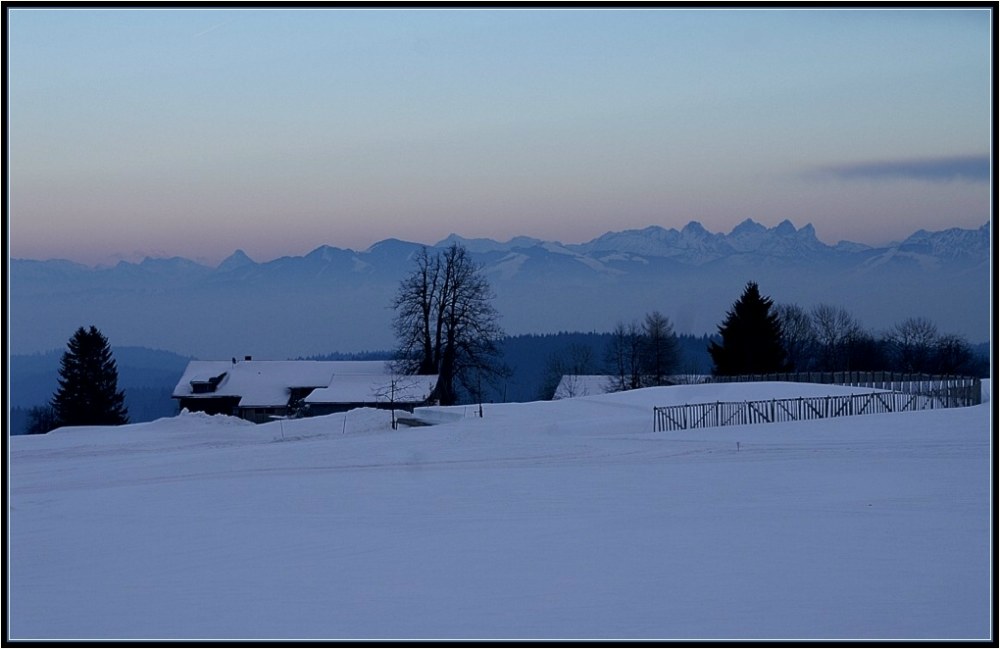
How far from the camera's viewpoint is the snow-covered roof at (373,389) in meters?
52.7

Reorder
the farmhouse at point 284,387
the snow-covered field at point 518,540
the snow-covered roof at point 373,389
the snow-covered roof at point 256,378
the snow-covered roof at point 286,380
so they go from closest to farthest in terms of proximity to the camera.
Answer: the snow-covered field at point 518,540 < the snow-covered roof at point 373,389 < the farmhouse at point 284,387 < the snow-covered roof at point 286,380 < the snow-covered roof at point 256,378

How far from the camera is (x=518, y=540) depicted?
1427cm

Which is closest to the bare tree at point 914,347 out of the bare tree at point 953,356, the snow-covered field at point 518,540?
the bare tree at point 953,356

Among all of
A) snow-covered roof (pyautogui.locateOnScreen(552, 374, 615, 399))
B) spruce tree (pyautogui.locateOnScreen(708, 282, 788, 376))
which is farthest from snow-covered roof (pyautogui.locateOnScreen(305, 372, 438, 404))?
spruce tree (pyautogui.locateOnScreen(708, 282, 788, 376))

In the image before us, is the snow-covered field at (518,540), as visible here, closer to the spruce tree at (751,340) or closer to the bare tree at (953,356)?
the spruce tree at (751,340)

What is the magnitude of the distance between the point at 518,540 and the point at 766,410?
1945 centimetres

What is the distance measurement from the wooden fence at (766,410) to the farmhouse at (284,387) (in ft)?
77.3

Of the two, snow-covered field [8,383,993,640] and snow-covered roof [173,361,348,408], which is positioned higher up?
snow-covered roof [173,361,348,408]

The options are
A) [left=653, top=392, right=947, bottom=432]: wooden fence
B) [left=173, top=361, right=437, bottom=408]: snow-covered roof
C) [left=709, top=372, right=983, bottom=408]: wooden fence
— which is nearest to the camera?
[left=653, top=392, right=947, bottom=432]: wooden fence

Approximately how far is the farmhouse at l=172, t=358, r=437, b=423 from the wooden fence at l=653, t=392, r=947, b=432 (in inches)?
928

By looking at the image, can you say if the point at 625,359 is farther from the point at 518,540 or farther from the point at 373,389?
the point at 518,540

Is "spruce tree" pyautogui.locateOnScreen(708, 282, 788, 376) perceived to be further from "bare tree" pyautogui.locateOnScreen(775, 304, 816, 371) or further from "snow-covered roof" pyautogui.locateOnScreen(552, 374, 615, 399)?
"bare tree" pyautogui.locateOnScreen(775, 304, 816, 371)

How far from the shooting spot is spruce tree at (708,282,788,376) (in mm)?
62156

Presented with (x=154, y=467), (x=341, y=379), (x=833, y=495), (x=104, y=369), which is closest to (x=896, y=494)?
(x=833, y=495)
